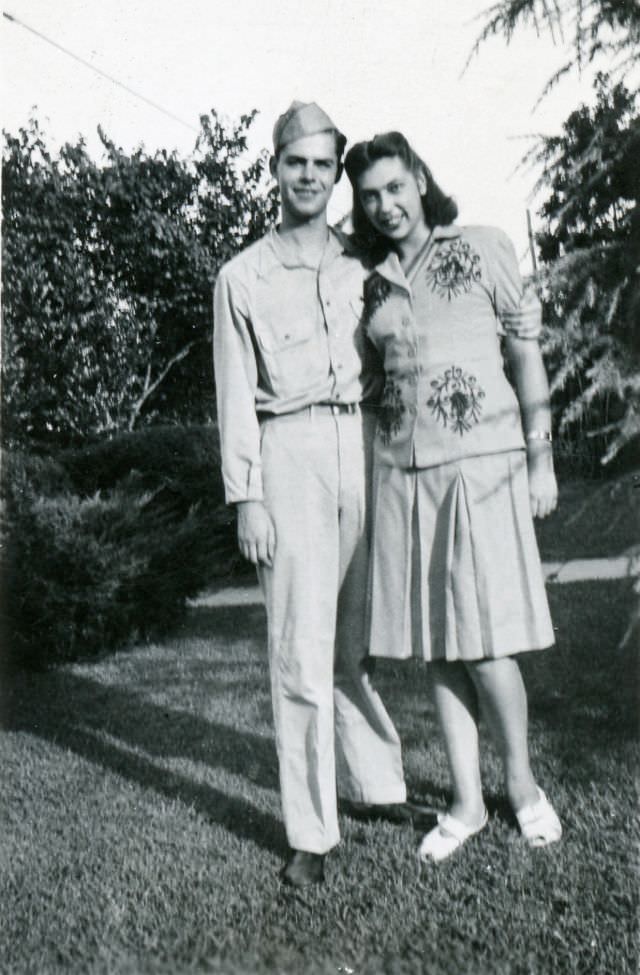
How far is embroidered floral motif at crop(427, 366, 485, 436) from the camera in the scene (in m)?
2.93

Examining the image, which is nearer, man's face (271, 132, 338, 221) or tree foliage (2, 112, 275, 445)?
man's face (271, 132, 338, 221)

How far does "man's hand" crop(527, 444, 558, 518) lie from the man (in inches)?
19.9

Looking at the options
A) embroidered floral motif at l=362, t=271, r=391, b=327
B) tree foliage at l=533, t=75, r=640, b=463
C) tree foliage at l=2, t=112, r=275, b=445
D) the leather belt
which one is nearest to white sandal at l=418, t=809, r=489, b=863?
the leather belt

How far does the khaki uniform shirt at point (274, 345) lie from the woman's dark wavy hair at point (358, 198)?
0.19 metres

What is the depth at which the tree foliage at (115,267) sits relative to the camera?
1027 centimetres

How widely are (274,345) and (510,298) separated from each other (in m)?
0.70

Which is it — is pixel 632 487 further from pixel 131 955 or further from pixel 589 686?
pixel 589 686

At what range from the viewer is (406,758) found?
4.04 meters

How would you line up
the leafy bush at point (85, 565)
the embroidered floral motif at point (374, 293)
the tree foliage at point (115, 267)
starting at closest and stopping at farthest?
1. the embroidered floral motif at point (374, 293)
2. the leafy bush at point (85, 565)
3. the tree foliage at point (115, 267)

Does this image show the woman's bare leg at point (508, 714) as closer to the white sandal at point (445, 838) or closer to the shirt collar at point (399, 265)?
the white sandal at point (445, 838)

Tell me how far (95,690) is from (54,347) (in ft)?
17.5

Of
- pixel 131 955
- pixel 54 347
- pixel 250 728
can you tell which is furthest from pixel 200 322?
pixel 131 955

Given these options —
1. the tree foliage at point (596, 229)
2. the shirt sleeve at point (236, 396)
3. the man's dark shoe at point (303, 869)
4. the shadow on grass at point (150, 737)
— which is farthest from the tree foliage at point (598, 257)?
the shadow on grass at point (150, 737)

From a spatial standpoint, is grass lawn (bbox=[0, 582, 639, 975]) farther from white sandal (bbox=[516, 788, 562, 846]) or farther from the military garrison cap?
the military garrison cap
